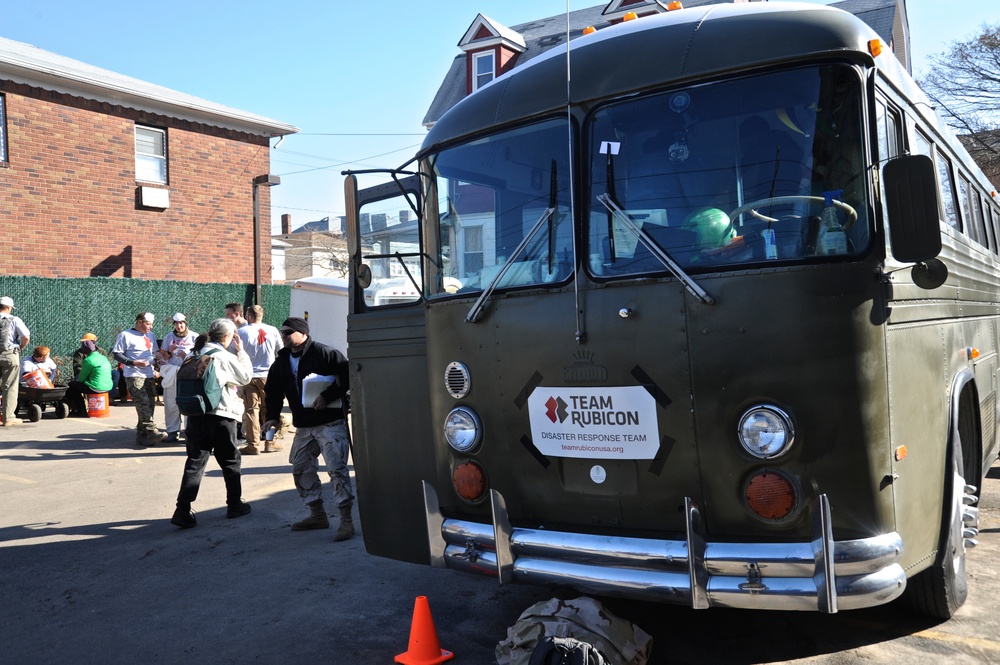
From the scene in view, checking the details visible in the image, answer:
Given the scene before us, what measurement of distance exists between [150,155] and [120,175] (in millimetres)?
1062

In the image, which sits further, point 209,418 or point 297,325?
point 209,418

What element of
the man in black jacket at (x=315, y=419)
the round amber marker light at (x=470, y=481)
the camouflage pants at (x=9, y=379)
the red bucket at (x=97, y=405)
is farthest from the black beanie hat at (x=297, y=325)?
the red bucket at (x=97, y=405)

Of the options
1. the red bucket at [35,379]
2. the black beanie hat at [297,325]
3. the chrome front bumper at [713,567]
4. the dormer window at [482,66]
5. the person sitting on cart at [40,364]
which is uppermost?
the dormer window at [482,66]

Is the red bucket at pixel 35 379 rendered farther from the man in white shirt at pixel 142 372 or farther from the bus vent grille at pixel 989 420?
the bus vent grille at pixel 989 420

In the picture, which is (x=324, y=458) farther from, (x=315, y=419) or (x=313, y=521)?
(x=313, y=521)

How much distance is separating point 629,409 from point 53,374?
564 inches

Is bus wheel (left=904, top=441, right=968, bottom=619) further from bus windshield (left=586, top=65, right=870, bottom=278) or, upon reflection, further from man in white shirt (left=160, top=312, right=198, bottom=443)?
man in white shirt (left=160, top=312, right=198, bottom=443)

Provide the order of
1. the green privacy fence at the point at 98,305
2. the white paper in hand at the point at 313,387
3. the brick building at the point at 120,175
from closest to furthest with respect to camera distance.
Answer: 1. the white paper in hand at the point at 313,387
2. the green privacy fence at the point at 98,305
3. the brick building at the point at 120,175

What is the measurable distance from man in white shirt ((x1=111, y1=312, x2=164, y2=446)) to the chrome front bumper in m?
9.29

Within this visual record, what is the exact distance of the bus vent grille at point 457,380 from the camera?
4461 mm

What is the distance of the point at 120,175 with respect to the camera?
20.2 m

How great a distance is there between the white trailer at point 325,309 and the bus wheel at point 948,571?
15.2m

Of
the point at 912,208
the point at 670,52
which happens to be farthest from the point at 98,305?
the point at 912,208

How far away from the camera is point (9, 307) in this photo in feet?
45.8
